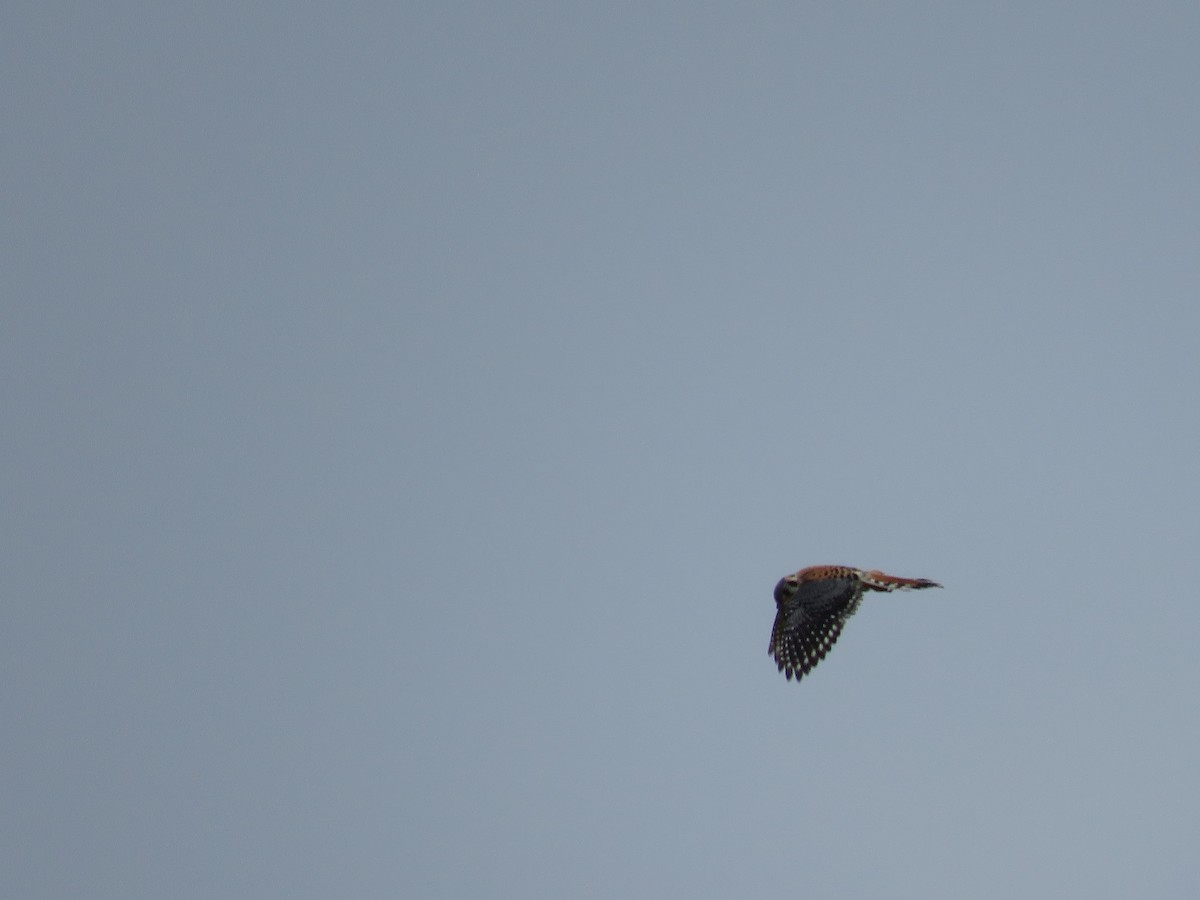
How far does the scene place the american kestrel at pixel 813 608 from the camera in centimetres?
3200

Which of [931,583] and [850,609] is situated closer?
[931,583]

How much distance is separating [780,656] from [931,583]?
15.0 feet

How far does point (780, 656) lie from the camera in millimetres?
33500

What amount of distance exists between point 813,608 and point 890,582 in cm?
216

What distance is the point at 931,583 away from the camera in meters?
30.6

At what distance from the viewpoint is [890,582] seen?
31.4 m

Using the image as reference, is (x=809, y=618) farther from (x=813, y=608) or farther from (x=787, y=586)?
(x=787, y=586)

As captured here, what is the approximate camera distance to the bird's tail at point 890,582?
30672mm

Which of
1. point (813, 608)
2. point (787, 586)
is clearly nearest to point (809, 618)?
point (813, 608)

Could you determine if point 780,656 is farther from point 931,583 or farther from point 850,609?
point 931,583

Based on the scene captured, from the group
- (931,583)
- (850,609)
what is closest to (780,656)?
(850,609)

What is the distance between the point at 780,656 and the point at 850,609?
2127 millimetres

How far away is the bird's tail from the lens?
1208 inches

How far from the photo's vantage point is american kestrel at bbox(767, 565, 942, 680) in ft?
105
